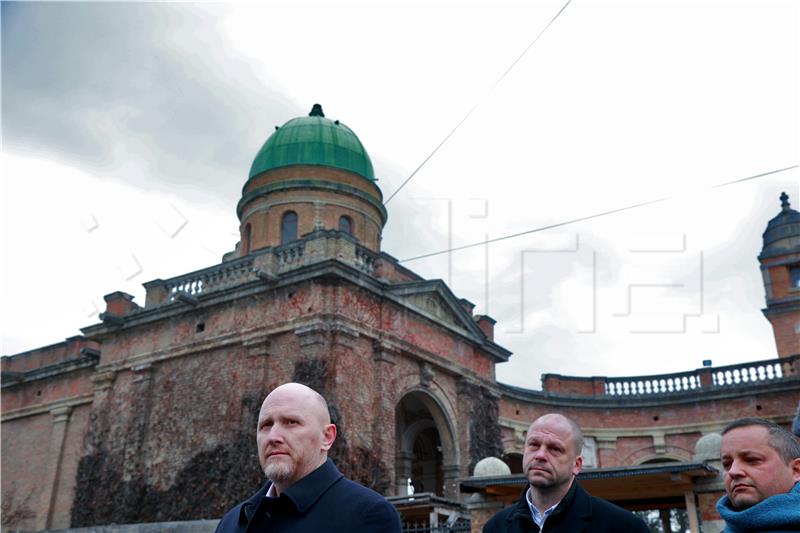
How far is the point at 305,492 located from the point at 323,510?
0.11 meters

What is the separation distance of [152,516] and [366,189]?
38.7ft

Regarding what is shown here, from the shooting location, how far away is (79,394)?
2530 centimetres

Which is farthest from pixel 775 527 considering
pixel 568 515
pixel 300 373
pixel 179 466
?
pixel 179 466

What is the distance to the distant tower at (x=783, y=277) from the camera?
29828mm

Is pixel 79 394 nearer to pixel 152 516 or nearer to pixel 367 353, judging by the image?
pixel 152 516

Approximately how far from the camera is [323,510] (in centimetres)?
308

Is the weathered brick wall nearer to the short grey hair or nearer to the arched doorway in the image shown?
the arched doorway

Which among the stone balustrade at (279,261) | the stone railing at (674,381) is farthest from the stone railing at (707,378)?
the stone balustrade at (279,261)

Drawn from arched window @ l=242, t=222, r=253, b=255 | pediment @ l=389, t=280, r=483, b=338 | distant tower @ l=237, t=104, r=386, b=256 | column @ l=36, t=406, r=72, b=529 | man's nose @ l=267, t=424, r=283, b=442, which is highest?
distant tower @ l=237, t=104, r=386, b=256

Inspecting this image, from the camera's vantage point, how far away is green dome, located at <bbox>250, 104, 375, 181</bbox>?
2439 centimetres

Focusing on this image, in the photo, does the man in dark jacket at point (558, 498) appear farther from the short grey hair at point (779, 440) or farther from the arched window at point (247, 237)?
the arched window at point (247, 237)

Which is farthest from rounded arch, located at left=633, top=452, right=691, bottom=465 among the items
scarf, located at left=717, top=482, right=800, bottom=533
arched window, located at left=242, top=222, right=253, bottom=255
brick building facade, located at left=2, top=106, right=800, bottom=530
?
scarf, located at left=717, top=482, right=800, bottom=533

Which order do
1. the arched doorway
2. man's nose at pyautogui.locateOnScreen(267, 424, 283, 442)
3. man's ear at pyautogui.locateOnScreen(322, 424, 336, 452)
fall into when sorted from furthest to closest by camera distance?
the arched doorway
man's ear at pyautogui.locateOnScreen(322, 424, 336, 452)
man's nose at pyautogui.locateOnScreen(267, 424, 283, 442)

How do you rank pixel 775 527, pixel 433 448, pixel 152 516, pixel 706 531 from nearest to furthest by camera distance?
1. pixel 775 527
2. pixel 706 531
3. pixel 152 516
4. pixel 433 448
